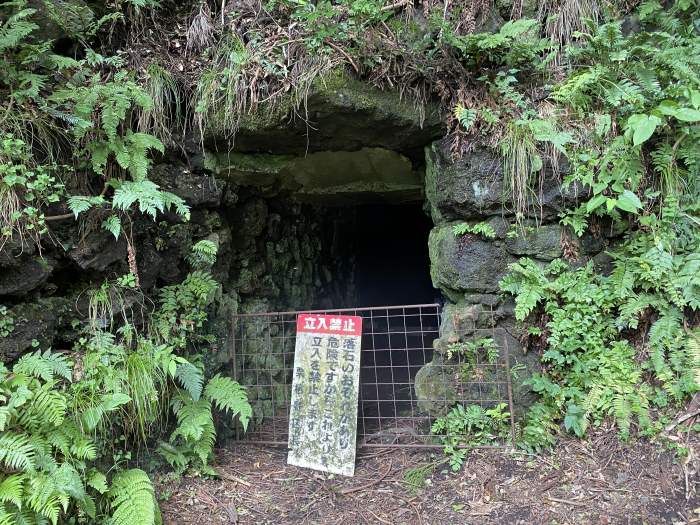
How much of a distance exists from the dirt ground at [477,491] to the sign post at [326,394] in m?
0.13

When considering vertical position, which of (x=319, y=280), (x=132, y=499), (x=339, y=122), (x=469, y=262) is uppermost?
(x=339, y=122)

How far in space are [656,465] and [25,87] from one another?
4600 millimetres

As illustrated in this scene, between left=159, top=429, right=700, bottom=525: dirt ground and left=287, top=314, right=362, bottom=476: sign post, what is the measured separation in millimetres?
134

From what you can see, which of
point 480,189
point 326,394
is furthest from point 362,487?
point 480,189

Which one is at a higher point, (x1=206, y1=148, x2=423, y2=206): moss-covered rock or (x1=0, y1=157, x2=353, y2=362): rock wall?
(x1=206, y1=148, x2=423, y2=206): moss-covered rock

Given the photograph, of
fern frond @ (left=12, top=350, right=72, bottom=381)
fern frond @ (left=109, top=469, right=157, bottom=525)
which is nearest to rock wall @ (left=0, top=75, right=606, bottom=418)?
fern frond @ (left=12, top=350, right=72, bottom=381)

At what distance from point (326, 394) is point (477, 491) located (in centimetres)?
121

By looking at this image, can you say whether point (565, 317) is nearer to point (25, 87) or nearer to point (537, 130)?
point (537, 130)

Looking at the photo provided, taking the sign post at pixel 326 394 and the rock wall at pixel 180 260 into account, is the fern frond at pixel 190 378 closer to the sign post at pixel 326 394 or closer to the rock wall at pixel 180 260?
the rock wall at pixel 180 260

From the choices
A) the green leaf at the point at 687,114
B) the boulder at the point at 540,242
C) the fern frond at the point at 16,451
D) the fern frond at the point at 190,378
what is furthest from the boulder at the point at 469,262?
the fern frond at the point at 16,451

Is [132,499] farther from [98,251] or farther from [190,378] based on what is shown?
[98,251]

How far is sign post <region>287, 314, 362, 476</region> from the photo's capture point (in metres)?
3.37

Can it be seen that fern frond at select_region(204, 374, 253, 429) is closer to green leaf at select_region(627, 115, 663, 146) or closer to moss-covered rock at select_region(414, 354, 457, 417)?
moss-covered rock at select_region(414, 354, 457, 417)

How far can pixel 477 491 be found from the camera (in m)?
3.01
